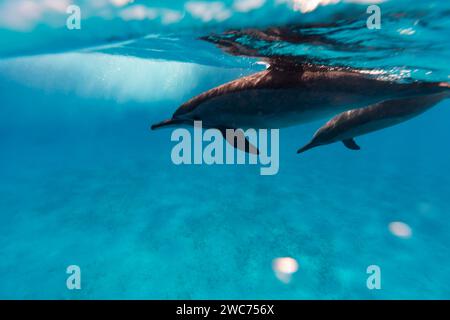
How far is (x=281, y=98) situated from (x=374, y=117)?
2.34m

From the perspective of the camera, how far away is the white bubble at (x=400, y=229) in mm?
10680

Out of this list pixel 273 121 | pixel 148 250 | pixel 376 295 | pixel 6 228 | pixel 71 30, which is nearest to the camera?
pixel 273 121

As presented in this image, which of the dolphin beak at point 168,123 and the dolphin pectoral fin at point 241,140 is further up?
the dolphin beak at point 168,123

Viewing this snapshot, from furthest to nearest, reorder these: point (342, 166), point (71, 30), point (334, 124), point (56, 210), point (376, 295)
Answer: point (342, 166)
point (56, 210)
point (376, 295)
point (334, 124)
point (71, 30)

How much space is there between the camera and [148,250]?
29.2 ft

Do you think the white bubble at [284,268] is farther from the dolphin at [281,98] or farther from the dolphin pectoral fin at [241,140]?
the dolphin at [281,98]

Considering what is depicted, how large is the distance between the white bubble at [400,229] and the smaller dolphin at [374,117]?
650cm

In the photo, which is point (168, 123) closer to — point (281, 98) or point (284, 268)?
point (281, 98)

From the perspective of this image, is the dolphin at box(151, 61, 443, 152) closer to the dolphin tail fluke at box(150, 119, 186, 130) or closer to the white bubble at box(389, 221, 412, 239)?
the dolphin tail fluke at box(150, 119, 186, 130)

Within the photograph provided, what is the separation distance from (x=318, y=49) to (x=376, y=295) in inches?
225

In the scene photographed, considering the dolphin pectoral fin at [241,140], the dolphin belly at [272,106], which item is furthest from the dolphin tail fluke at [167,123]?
the dolphin pectoral fin at [241,140]

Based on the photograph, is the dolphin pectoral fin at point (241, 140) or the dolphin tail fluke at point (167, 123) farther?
the dolphin pectoral fin at point (241, 140)
